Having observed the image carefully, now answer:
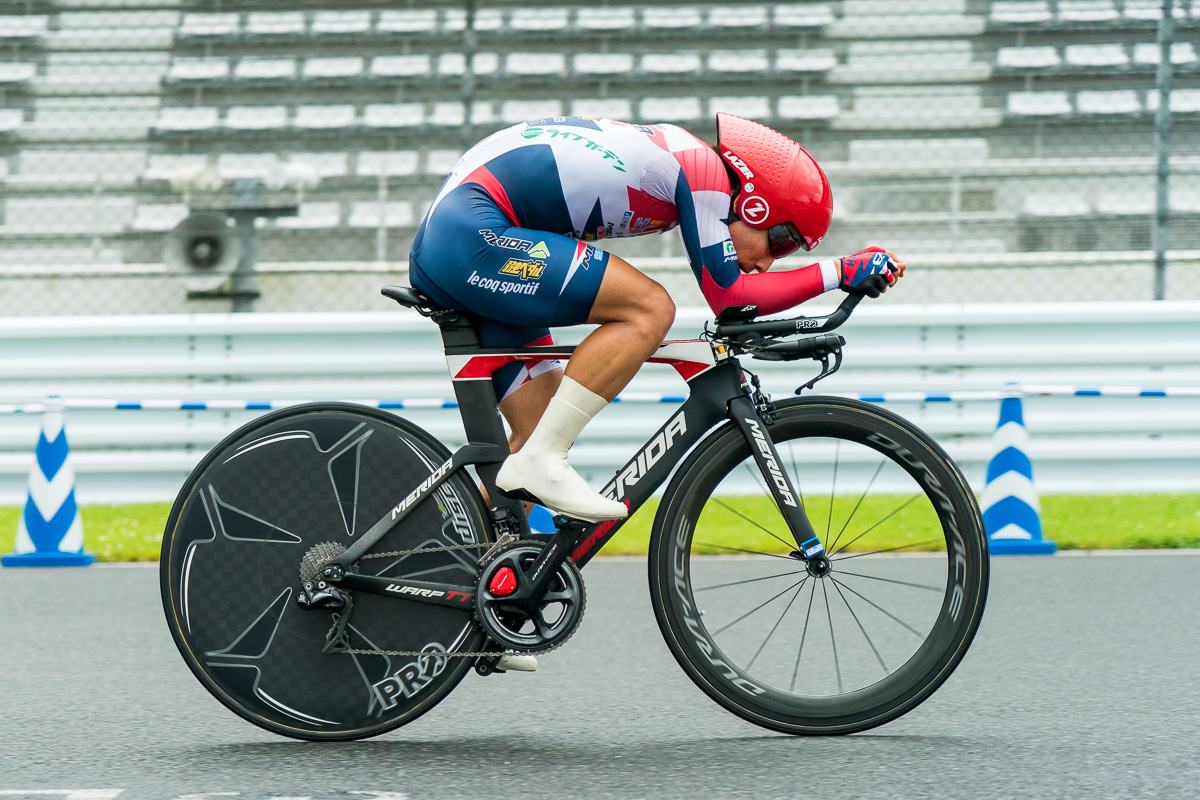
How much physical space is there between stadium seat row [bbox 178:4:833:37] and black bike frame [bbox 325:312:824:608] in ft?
21.9

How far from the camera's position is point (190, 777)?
2990mm

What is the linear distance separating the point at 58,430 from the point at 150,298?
1820 millimetres

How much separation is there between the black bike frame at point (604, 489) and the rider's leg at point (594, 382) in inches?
3.2

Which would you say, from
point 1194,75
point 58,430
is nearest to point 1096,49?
point 1194,75

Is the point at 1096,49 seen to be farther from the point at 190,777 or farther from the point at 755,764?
the point at 190,777

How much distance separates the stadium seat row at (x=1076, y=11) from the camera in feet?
32.3

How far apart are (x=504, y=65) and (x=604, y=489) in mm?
6813

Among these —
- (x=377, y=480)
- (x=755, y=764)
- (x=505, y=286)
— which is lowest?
(x=755, y=764)

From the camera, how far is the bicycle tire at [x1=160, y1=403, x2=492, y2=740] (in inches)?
129

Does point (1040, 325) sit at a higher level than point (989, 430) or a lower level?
higher

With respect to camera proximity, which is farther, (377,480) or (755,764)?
(377,480)

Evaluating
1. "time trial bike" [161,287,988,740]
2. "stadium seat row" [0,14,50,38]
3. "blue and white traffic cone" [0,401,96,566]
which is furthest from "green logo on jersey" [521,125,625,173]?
"stadium seat row" [0,14,50,38]

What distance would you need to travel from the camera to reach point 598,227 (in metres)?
3.28

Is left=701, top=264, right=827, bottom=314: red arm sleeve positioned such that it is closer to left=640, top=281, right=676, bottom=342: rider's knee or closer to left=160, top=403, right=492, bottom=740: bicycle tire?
left=640, top=281, right=676, bottom=342: rider's knee
